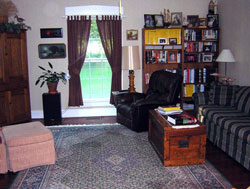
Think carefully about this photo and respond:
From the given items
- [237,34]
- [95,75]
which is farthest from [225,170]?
[95,75]

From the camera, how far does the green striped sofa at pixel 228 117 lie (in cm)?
316

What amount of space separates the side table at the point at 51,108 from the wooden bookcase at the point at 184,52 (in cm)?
192

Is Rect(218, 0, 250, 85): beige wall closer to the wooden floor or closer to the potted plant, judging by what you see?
the wooden floor

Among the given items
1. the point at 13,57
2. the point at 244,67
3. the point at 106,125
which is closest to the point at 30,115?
the point at 13,57

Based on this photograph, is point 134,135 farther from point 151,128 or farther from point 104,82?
point 104,82

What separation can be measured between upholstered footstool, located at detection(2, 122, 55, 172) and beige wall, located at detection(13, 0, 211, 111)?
2665mm

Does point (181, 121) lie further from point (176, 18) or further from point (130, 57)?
point (176, 18)

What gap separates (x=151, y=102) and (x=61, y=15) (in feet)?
9.53

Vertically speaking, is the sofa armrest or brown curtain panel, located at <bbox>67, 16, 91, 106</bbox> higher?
brown curtain panel, located at <bbox>67, 16, 91, 106</bbox>

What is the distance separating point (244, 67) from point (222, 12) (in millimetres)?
1542

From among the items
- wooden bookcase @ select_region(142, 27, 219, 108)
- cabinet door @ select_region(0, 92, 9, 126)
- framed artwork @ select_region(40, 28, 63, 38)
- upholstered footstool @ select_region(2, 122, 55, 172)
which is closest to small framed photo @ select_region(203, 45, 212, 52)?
wooden bookcase @ select_region(142, 27, 219, 108)

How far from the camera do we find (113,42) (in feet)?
19.3

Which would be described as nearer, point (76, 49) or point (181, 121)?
point (181, 121)

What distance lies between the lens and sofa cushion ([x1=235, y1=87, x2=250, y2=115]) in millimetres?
3865
